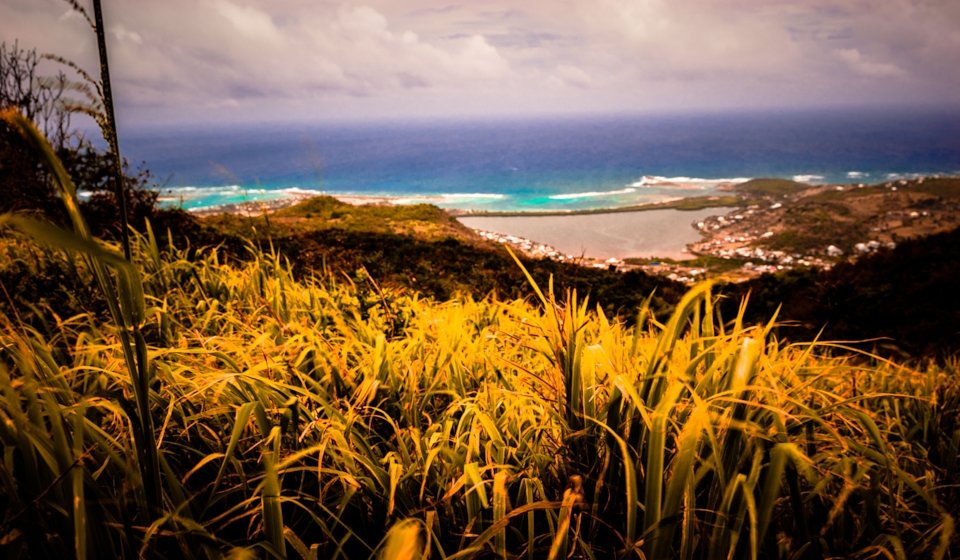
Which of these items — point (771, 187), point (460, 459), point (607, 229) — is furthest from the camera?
point (771, 187)

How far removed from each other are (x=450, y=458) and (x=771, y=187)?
42262 mm

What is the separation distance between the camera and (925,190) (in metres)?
21.4

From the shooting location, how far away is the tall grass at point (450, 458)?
2.82 feet

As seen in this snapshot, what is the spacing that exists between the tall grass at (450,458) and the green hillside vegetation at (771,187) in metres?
38.1

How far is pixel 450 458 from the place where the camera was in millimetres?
1297

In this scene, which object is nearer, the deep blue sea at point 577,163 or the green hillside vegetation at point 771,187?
the green hillside vegetation at point 771,187

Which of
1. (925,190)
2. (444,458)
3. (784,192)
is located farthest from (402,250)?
(784,192)

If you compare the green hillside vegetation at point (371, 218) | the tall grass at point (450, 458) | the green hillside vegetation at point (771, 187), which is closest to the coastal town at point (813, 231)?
the green hillside vegetation at point (371, 218)

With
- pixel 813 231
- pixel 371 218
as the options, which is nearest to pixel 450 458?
pixel 371 218

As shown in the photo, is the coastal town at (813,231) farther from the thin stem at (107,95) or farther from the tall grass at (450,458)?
the thin stem at (107,95)

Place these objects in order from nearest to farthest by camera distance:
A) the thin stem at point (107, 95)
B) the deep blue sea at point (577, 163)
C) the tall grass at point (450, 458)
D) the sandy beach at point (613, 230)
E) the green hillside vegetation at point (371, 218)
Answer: the thin stem at point (107, 95), the tall grass at point (450, 458), the green hillside vegetation at point (371, 218), the sandy beach at point (613, 230), the deep blue sea at point (577, 163)

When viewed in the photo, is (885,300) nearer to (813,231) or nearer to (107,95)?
(107,95)

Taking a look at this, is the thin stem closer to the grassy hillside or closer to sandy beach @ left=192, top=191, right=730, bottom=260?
the grassy hillside

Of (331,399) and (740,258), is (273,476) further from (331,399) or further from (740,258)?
(740,258)
